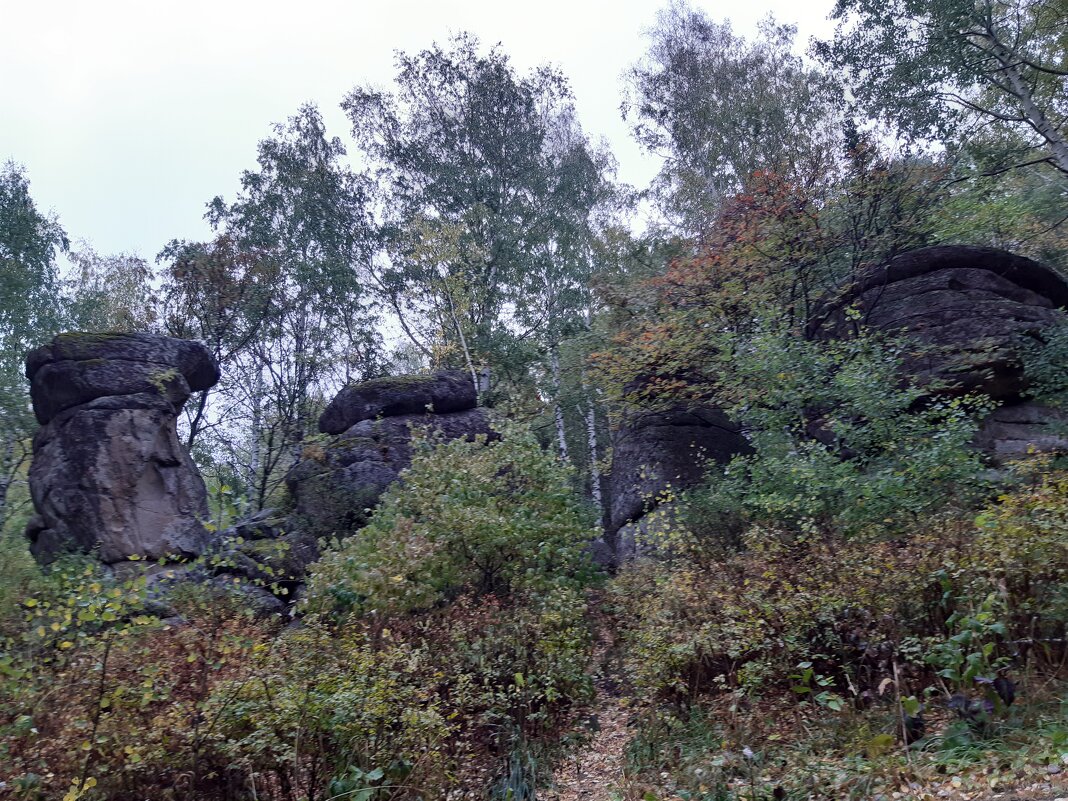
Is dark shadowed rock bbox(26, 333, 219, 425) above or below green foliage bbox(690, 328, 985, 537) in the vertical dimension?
above

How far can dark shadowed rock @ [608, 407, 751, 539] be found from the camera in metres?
13.9

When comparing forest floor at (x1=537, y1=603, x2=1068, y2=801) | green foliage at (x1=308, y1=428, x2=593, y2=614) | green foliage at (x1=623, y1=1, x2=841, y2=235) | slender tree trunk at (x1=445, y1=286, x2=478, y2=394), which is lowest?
forest floor at (x1=537, y1=603, x2=1068, y2=801)

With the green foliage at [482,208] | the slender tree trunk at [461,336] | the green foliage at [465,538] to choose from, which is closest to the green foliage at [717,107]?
the green foliage at [482,208]

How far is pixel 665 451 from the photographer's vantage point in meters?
14.1

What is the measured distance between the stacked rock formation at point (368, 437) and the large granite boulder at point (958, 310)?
7117 mm

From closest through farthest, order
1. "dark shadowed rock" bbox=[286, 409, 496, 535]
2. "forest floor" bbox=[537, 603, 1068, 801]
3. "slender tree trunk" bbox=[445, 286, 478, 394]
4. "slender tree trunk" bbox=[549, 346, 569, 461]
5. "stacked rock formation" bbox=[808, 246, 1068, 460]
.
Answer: "forest floor" bbox=[537, 603, 1068, 801] < "stacked rock formation" bbox=[808, 246, 1068, 460] < "dark shadowed rock" bbox=[286, 409, 496, 535] < "slender tree trunk" bbox=[445, 286, 478, 394] < "slender tree trunk" bbox=[549, 346, 569, 461]

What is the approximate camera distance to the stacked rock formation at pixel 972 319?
37.2ft

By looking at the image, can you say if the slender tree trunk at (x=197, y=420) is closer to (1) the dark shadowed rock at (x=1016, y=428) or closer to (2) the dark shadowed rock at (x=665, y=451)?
(2) the dark shadowed rock at (x=665, y=451)

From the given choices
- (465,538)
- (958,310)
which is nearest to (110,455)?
(465,538)

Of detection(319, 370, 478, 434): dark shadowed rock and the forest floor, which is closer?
the forest floor

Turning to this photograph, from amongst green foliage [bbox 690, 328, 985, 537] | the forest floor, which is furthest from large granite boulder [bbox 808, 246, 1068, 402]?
the forest floor

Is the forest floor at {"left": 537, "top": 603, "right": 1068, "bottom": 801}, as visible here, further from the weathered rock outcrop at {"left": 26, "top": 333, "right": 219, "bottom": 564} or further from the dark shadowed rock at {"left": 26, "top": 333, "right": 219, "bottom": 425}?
the dark shadowed rock at {"left": 26, "top": 333, "right": 219, "bottom": 425}

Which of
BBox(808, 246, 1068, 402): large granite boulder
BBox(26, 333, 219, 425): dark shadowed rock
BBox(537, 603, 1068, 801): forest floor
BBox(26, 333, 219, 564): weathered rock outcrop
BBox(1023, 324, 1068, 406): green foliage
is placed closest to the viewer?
BBox(537, 603, 1068, 801): forest floor

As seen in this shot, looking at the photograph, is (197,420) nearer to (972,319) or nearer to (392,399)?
(392,399)
